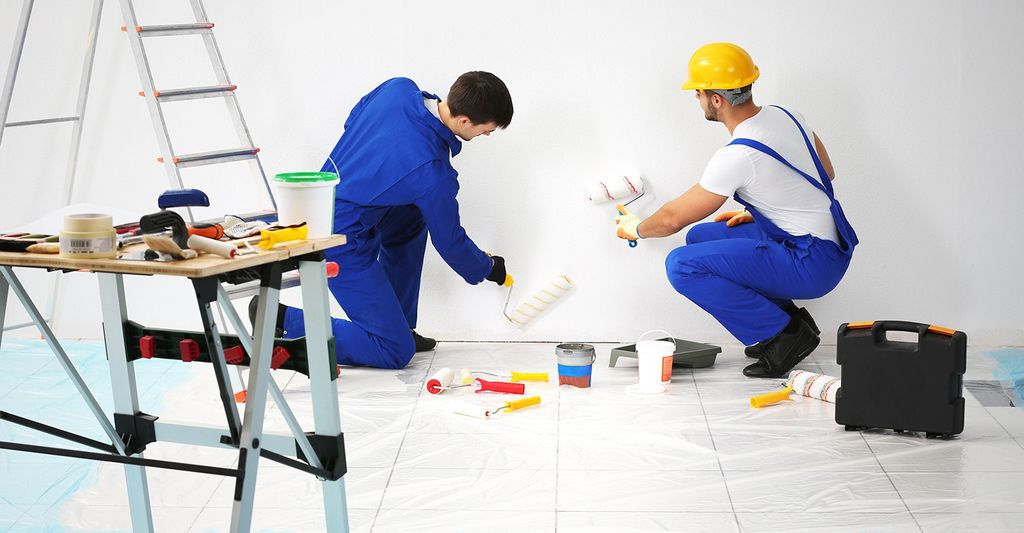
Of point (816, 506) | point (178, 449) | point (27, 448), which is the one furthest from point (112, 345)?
point (816, 506)

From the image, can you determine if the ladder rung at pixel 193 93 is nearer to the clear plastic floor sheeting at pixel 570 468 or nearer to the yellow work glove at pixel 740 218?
the clear plastic floor sheeting at pixel 570 468

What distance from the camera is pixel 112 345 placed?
2340 mm

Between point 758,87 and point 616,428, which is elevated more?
A: point 758,87

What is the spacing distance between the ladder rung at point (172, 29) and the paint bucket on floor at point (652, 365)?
1.95m

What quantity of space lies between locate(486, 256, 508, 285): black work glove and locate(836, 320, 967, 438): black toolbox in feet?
4.57

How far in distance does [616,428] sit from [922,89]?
6.06 ft

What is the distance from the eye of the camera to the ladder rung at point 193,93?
354 centimetres

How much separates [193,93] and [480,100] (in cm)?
103

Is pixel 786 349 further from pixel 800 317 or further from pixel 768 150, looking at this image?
pixel 768 150

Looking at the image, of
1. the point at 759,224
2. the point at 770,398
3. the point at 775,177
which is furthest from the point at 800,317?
the point at 775,177

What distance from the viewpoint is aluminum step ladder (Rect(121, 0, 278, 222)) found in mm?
3520

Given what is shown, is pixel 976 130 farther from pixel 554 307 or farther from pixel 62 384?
pixel 62 384

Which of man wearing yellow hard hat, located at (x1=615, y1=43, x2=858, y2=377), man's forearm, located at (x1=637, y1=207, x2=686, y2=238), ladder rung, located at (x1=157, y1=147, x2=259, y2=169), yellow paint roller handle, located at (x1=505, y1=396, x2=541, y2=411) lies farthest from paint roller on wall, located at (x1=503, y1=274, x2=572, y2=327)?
ladder rung, located at (x1=157, y1=147, x2=259, y2=169)

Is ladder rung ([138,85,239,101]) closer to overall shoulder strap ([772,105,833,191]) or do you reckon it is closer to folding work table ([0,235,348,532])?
folding work table ([0,235,348,532])
